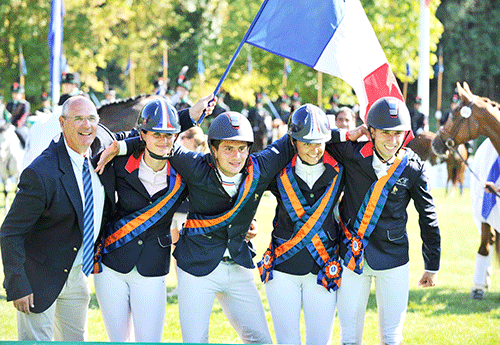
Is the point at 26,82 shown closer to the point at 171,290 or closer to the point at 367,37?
the point at 171,290

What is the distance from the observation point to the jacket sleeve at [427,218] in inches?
205

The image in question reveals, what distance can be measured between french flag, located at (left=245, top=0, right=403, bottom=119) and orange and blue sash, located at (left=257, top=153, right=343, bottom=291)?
3.43 feet

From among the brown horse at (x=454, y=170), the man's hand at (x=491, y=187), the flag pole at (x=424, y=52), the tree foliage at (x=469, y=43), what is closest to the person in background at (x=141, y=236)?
the man's hand at (x=491, y=187)

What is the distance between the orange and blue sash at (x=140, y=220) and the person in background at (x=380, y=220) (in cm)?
132

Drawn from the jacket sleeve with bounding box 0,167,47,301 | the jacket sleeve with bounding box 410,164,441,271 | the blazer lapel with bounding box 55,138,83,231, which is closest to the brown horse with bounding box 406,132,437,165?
the jacket sleeve with bounding box 410,164,441,271

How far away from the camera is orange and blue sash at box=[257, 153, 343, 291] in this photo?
5.04 m

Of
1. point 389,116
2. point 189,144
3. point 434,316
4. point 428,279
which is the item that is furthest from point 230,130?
point 434,316

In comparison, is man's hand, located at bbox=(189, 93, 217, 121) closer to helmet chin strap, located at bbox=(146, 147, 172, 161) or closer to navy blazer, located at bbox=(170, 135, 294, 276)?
navy blazer, located at bbox=(170, 135, 294, 276)

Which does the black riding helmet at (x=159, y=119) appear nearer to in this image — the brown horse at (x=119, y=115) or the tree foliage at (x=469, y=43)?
the brown horse at (x=119, y=115)

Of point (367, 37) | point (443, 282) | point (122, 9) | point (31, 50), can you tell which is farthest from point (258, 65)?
point (367, 37)

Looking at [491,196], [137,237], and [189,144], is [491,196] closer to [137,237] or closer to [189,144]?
[189,144]

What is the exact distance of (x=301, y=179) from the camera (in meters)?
5.12

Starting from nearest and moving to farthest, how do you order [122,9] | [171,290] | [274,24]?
[274,24]
[171,290]
[122,9]

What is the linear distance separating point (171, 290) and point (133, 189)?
173 inches
